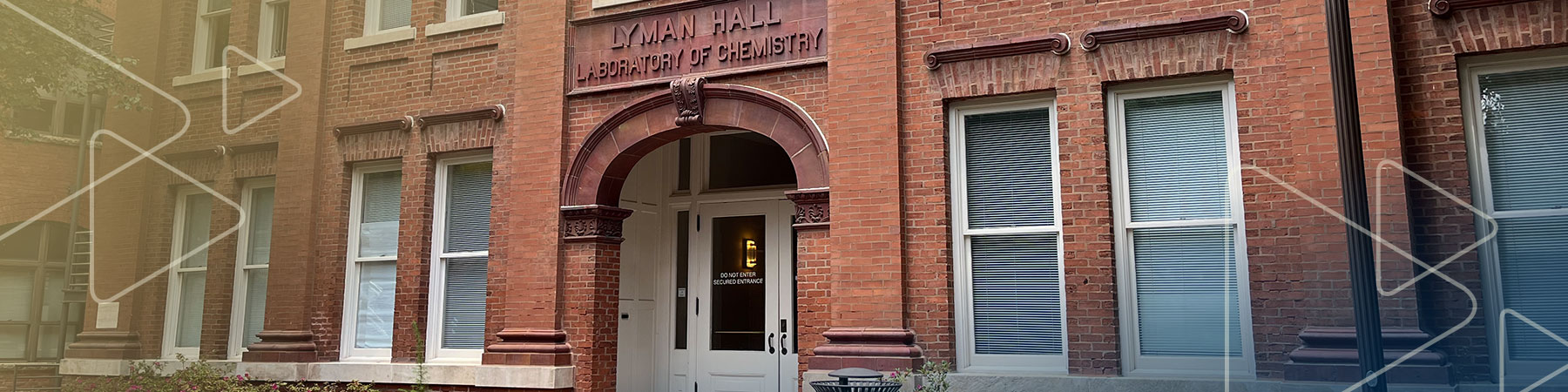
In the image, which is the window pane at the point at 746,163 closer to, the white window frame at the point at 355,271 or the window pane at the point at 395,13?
the white window frame at the point at 355,271

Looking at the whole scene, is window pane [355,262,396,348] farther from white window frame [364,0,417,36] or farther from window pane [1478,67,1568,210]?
window pane [1478,67,1568,210]

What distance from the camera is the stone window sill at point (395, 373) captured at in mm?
10352

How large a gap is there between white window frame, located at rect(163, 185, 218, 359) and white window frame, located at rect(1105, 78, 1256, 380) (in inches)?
422

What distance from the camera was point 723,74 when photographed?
10031 mm

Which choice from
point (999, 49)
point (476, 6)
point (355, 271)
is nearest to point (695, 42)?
point (999, 49)

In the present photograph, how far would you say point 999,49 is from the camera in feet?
29.0

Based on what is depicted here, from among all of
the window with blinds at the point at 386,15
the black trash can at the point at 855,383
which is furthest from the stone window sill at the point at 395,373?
the window with blinds at the point at 386,15

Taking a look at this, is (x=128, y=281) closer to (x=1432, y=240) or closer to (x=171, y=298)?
(x=171, y=298)

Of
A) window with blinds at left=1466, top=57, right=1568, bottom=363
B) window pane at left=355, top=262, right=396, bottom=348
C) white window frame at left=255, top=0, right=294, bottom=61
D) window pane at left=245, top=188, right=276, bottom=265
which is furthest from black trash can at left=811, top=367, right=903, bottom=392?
white window frame at left=255, top=0, right=294, bottom=61

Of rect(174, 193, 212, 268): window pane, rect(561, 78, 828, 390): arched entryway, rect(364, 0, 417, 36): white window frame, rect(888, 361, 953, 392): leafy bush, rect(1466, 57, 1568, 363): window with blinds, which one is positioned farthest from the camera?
rect(174, 193, 212, 268): window pane

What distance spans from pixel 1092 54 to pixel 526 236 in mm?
5780

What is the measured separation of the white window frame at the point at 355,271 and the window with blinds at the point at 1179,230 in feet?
25.3

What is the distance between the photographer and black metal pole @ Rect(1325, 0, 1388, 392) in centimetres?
Answer: 508

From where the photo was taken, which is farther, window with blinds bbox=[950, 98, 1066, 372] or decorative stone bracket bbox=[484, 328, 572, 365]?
decorative stone bracket bbox=[484, 328, 572, 365]
